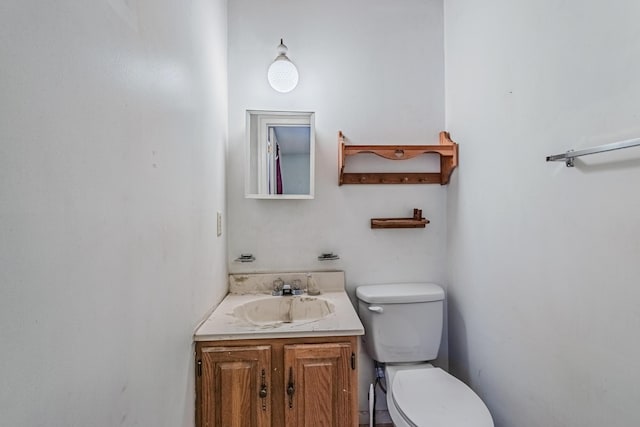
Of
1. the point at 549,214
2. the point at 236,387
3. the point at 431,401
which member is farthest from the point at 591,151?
the point at 236,387

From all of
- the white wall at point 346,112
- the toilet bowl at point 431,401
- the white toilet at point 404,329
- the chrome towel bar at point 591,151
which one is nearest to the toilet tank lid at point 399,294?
the white toilet at point 404,329

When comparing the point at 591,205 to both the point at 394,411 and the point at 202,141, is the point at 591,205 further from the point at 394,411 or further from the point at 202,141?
the point at 202,141

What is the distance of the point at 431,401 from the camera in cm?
119

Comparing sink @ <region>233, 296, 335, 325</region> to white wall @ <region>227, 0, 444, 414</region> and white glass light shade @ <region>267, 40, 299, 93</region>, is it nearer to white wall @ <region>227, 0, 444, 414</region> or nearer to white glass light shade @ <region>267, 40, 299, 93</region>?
white wall @ <region>227, 0, 444, 414</region>

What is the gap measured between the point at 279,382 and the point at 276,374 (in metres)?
0.03

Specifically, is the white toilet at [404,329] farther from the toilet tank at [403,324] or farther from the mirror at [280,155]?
the mirror at [280,155]

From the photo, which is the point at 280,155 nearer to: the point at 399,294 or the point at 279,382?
the point at 399,294

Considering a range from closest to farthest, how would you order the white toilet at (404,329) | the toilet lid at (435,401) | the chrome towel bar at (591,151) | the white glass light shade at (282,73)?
the chrome towel bar at (591,151)
the toilet lid at (435,401)
the white toilet at (404,329)
the white glass light shade at (282,73)

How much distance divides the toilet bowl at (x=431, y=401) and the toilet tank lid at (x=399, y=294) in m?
0.35

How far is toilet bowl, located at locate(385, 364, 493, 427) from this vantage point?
3.53ft

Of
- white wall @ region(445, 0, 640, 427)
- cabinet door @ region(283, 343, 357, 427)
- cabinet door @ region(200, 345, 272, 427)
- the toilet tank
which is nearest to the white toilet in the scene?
the toilet tank

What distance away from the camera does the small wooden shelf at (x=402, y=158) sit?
161 cm

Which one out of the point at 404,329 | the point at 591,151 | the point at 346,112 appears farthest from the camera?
the point at 346,112

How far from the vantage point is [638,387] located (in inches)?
29.9
